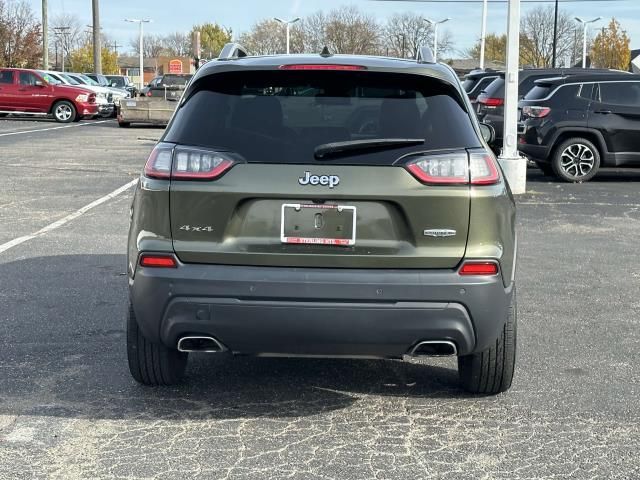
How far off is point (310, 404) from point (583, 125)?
1163 cm

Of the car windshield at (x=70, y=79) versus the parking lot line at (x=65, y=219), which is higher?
the car windshield at (x=70, y=79)

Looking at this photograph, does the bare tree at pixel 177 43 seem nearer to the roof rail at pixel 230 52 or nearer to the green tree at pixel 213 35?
the green tree at pixel 213 35

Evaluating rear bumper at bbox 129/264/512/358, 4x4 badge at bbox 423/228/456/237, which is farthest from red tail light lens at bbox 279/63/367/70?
rear bumper at bbox 129/264/512/358

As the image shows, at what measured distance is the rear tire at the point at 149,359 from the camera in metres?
4.50

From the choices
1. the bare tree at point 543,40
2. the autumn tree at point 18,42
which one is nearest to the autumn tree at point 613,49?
the bare tree at point 543,40

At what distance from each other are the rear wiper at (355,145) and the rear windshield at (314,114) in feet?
0.07

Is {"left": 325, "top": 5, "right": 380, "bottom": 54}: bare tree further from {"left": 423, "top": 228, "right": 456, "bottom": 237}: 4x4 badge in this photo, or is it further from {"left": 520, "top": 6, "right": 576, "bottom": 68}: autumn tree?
{"left": 423, "top": 228, "right": 456, "bottom": 237}: 4x4 badge

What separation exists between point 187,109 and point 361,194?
3.03 feet

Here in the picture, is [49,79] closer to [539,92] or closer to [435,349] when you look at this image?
[539,92]

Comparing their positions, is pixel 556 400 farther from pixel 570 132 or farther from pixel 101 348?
pixel 570 132

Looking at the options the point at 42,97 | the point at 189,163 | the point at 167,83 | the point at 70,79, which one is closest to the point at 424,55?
the point at 189,163

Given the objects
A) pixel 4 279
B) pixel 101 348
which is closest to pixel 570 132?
pixel 4 279

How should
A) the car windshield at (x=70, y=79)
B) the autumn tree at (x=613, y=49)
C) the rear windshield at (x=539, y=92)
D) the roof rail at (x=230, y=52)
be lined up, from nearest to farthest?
the roof rail at (x=230, y=52) < the rear windshield at (x=539, y=92) < the car windshield at (x=70, y=79) < the autumn tree at (x=613, y=49)

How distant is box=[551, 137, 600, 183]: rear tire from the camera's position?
15227 mm
